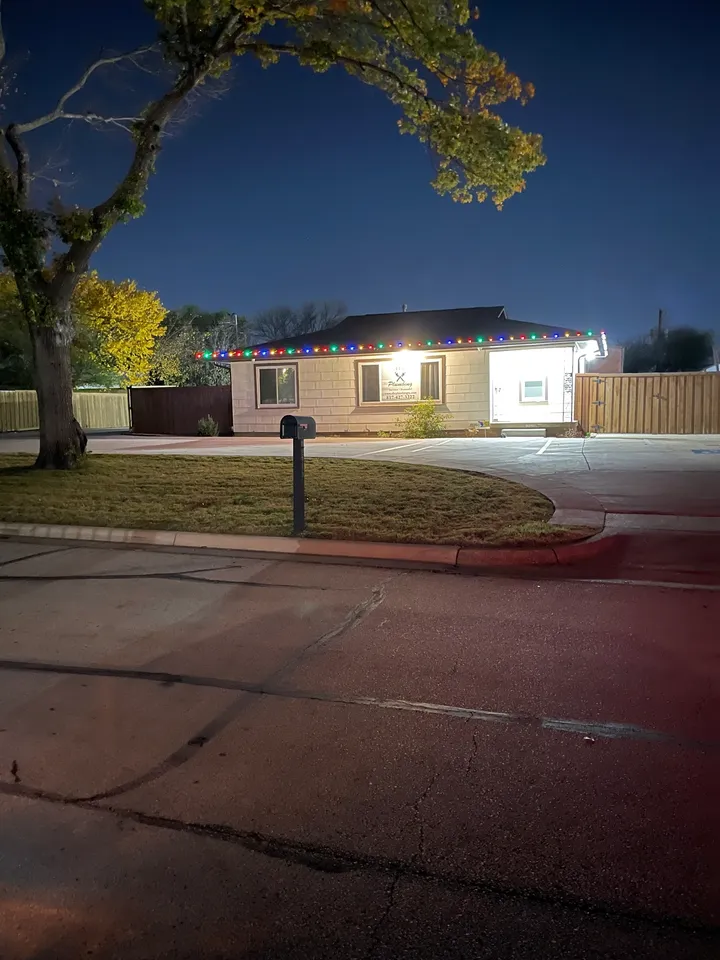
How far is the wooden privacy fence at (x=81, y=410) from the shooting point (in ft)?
109

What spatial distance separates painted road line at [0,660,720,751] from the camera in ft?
12.2

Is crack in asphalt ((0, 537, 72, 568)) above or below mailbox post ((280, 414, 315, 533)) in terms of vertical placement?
below

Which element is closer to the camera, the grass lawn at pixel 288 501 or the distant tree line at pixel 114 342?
the grass lawn at pixel 288 501

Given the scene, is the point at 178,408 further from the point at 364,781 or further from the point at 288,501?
the point at 364,781

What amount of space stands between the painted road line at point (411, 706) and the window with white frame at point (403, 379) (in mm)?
17786

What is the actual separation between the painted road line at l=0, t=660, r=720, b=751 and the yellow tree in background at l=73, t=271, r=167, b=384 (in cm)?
3216

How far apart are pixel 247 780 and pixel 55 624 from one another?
3.03 metres

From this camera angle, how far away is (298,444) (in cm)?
836

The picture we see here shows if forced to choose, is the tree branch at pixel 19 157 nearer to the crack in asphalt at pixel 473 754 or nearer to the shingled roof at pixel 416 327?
the shingled roof at pixel 416 327

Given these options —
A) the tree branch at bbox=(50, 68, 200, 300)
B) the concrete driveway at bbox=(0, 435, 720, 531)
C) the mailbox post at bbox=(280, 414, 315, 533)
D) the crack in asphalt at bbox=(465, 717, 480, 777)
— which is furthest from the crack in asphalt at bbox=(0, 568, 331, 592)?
the tree branch at bbox=(50, 68, 200, 300)

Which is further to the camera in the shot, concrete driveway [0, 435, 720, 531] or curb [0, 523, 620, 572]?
concrete driveway [0, 435, 720, 531]

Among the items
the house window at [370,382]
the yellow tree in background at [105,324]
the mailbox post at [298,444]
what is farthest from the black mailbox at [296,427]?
the yellow tree in background at [105,324]

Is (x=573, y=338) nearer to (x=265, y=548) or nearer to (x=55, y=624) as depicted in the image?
(x=265, y=548)

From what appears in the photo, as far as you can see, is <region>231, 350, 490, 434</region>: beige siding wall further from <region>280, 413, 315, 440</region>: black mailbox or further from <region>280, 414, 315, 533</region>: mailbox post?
<region>280, 413, 315, 440</region>: black mailbox
